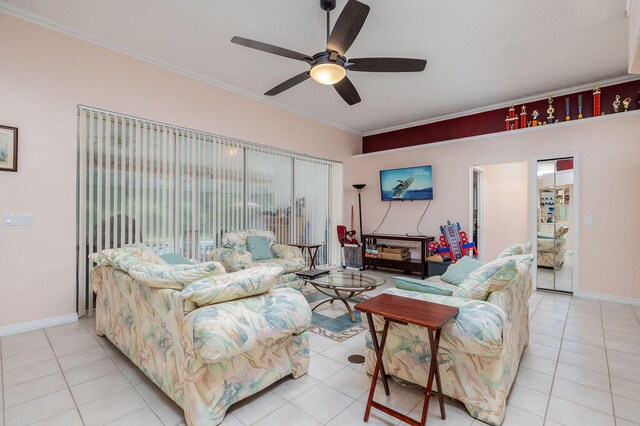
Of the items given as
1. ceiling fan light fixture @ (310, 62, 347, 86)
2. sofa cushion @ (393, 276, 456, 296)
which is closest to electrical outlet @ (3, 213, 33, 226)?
ceiling fan light fixture @ (310, 62, 347, 86)

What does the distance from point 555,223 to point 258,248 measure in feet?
14.6

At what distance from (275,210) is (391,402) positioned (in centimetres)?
384

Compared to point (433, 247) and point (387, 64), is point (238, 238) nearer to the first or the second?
point (387, 64)

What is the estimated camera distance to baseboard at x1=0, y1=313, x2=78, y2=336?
2.90 metres

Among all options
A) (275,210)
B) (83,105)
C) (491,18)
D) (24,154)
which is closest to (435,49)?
(491,18)

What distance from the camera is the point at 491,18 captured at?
292cm

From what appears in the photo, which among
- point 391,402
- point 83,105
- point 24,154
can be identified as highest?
point 83,105

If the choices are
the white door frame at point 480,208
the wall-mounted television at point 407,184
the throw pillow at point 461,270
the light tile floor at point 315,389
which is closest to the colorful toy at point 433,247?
the white door frame at point 480,208

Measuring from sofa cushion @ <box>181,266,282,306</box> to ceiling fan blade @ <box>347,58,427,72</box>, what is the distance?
6.60 ft

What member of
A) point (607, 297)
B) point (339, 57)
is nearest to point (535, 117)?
point (607, 297)

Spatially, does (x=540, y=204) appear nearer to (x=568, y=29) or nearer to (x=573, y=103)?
(x=573, y=103)

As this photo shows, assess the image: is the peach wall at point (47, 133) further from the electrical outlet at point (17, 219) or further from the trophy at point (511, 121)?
the trophy at point (511, 121)

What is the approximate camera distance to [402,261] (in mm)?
5699

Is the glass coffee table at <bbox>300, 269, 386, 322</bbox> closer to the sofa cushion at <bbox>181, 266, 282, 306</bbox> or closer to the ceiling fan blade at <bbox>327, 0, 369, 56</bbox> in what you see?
the sofa cushion at <bbox>181, 266, 282, 306</bbox>
